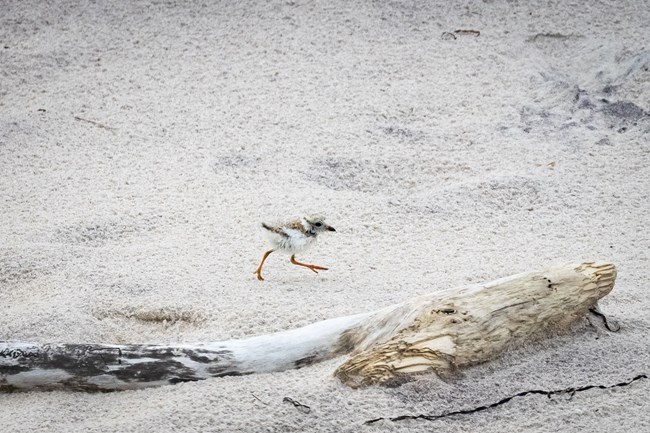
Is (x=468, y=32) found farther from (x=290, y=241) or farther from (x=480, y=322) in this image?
(x=480, y=322)

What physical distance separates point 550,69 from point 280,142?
111 inches

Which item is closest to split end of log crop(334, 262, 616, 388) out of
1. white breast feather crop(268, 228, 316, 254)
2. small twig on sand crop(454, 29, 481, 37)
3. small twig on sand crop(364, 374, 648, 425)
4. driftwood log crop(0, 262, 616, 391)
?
driftwood log crop(0, 262, 616, 391)

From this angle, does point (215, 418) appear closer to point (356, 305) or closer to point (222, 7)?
point (356, 305)

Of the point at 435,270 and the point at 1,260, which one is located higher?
the point at 435,270

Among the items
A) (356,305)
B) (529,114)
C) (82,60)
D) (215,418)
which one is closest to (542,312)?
(356,305)

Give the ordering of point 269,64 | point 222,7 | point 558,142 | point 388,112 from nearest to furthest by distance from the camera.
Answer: point 558,142 < point 388,112 < point 269,64 < point 222,7

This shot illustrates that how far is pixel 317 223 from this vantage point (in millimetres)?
5523

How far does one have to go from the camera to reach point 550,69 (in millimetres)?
8234

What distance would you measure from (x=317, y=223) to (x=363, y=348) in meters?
1.52

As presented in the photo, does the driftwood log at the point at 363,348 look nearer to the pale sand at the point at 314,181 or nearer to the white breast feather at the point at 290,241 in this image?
the pale sand at the point at 314,181

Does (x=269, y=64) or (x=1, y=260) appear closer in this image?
(x=1, y=260)

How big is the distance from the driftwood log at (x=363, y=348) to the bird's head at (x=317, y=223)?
4.29ft

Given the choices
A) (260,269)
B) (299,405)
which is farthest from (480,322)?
(260,269)

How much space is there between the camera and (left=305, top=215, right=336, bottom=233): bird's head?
5488mm
